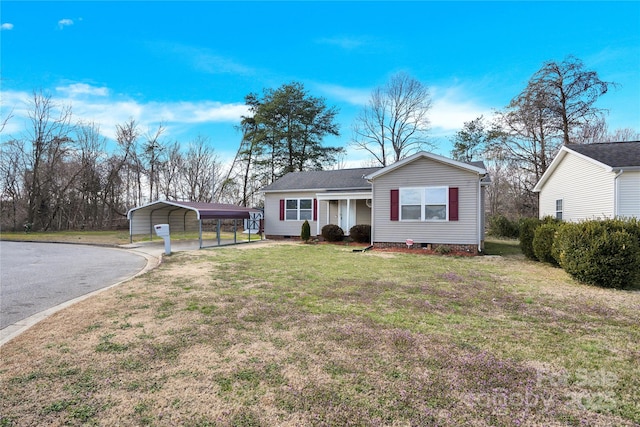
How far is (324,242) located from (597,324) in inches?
463

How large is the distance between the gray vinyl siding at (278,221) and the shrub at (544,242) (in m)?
9.79

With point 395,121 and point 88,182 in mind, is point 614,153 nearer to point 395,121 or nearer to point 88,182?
point 395,121

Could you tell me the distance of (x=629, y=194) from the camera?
9766 millimetres

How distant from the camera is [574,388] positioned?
256cm

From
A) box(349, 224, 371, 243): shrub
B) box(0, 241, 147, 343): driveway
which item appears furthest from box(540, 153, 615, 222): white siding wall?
box(0, 241, 147, 343): driveway

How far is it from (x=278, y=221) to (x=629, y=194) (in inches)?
559

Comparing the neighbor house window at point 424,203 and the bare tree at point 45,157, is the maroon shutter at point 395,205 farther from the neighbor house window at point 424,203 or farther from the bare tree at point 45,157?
the bare tree at point 45,157

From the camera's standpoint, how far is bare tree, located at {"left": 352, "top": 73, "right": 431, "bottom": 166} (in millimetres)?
24547

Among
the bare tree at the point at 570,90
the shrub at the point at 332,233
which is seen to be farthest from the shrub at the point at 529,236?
the bare tree at the point at 570,90

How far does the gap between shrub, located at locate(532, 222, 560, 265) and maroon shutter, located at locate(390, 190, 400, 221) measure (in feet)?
15.1

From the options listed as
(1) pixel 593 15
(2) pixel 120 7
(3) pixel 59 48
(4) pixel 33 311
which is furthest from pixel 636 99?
(3) pixel 59 48

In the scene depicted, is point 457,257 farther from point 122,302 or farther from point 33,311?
point 33,311

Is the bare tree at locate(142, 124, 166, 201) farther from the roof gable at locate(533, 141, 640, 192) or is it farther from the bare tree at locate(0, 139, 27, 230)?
the roof gable at locate(533, 141, 640, 192)

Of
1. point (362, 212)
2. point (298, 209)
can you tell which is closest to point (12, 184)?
point (298, 209)
